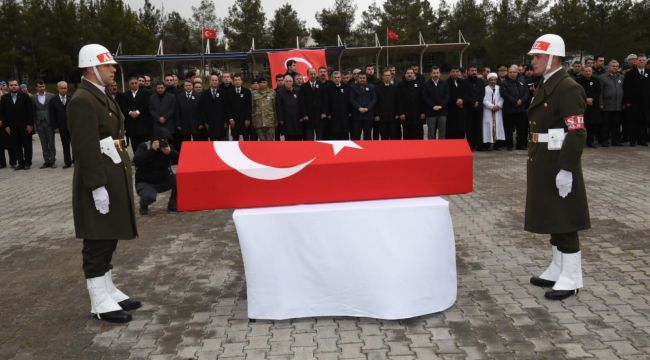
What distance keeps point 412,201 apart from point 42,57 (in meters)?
42.5

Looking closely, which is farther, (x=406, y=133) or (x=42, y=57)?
(x=42, y=57)

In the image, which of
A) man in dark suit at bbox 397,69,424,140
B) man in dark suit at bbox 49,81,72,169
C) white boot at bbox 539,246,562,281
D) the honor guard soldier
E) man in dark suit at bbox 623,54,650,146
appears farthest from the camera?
man in dark suit at bbox 623,54,650,146

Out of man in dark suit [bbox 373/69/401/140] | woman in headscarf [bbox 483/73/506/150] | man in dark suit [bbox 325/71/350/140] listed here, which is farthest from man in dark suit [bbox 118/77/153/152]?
woman in headscarf [bbox 483/73/506/150]

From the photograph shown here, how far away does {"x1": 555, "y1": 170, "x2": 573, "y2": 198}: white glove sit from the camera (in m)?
4.54

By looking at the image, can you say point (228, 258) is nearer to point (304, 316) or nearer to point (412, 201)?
point (304, 316)

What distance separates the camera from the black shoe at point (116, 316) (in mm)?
4512

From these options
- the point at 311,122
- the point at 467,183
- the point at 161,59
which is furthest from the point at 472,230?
the point at 161,59

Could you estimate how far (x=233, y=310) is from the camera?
15.6 ft

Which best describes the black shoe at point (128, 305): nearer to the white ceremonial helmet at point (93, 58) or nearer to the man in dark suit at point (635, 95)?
the white ceremonial helmet at point (93, 58)

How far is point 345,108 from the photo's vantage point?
1243cm

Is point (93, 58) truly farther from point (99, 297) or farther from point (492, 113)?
point (492, 113)

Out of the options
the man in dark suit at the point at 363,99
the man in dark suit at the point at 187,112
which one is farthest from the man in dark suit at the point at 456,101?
the man in dark suit at the point at 187,112

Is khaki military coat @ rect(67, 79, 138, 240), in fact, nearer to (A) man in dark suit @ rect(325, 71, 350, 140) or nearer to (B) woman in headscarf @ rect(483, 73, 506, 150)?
(A) man in dark suit @ rect(325, 71, 350, 140)

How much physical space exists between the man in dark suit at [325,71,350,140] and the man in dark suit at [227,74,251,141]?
5.26 ft
